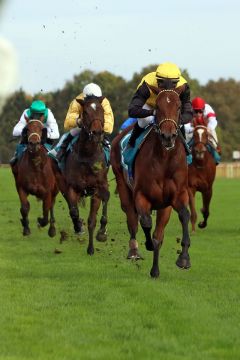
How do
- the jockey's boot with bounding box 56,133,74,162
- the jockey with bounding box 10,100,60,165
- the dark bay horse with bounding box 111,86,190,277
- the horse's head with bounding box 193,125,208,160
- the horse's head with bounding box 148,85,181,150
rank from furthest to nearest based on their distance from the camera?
the horse's head with bounding box 193,125,208,160 < the jockey with bounding box 10,100,60,165 < the jockey's boot with bounding box 56,133,74,162 < the dark bay horse with bounding box 111,86,190,277 < the horse's head with bounding box 148,85,181,150

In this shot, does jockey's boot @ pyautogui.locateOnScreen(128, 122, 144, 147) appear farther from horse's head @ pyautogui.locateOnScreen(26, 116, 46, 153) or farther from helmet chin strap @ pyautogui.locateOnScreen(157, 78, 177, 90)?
horse's head @ pyautogui.locateOnScreen(26, 116, 46, 153)

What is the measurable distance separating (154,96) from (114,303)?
9.62 ft

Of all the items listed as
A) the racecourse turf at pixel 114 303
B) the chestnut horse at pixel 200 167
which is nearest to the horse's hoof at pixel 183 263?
the racecourse turf at pixel 114 303

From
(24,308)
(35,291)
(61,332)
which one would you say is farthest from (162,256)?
(61,332)

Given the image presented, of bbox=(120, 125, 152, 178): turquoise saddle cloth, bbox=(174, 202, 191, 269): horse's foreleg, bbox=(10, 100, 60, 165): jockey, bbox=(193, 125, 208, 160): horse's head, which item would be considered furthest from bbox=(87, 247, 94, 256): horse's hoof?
bbox=(193, 125, 208, 160): horse's head

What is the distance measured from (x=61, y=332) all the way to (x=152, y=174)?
3.20m

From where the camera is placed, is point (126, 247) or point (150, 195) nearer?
point (150, 195)

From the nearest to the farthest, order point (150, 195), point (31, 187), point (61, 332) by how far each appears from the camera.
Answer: point (61, 332) → point (150, 195) → point (31, 187)

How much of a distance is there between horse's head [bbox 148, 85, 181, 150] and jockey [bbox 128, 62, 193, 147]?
246 mm

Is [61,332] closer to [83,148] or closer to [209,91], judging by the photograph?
[83,148]

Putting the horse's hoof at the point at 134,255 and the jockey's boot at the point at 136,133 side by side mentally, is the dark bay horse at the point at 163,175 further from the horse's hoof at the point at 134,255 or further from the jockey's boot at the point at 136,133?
the horse's hoof at the point at 134,255

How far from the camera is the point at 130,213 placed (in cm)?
1170

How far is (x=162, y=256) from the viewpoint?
12555mm

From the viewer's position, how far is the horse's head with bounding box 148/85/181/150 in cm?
918
